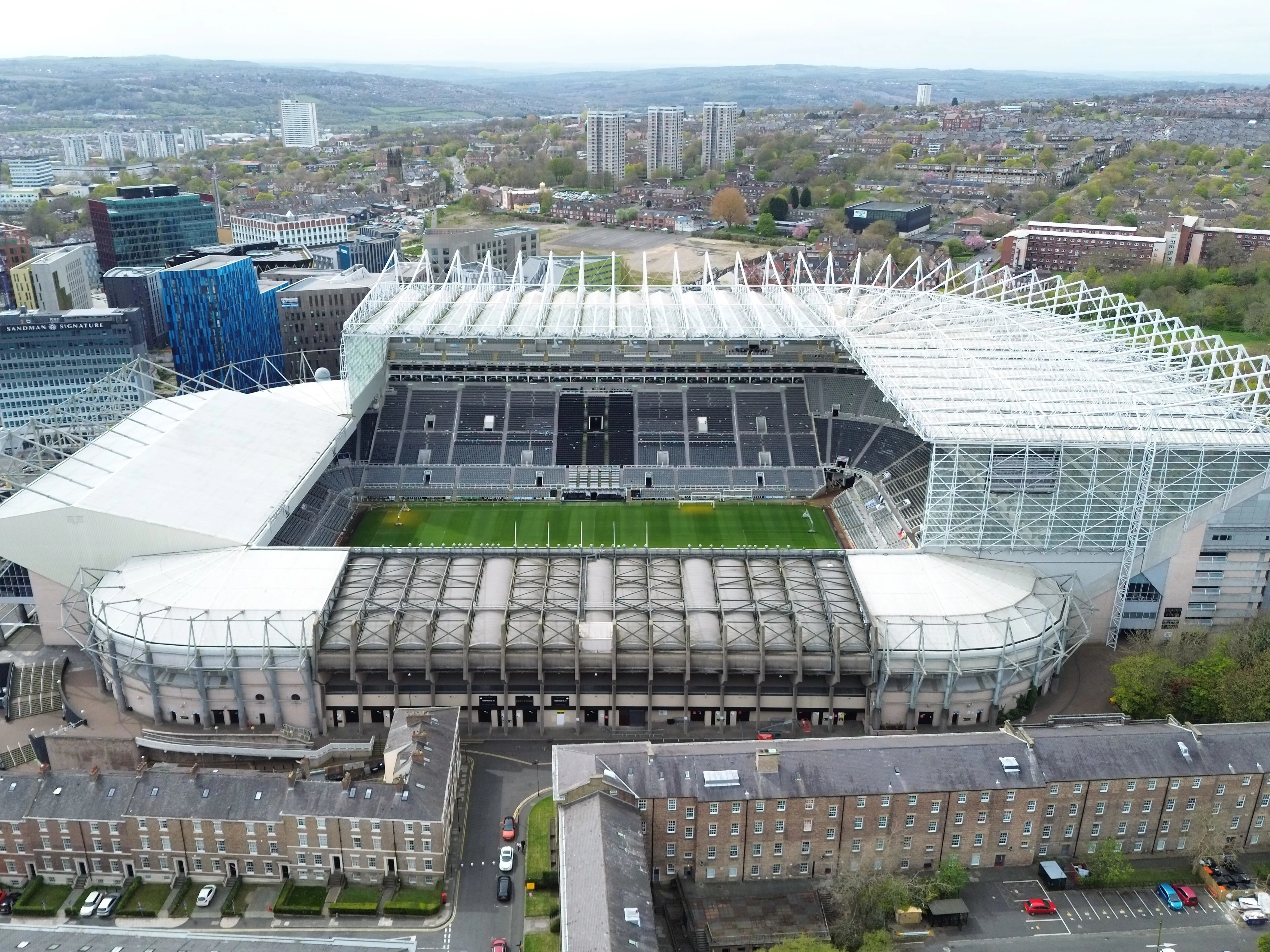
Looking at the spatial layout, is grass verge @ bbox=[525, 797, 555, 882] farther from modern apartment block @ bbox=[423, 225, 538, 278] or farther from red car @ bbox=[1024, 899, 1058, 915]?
modern apartment block @ bbox=[423, 225, 538, 278]

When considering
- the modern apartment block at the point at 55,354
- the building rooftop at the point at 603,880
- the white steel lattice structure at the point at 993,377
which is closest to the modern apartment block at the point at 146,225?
the modern apartment block at the point at 55,354

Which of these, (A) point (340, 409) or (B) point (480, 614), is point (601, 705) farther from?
(A) point (340, 409)

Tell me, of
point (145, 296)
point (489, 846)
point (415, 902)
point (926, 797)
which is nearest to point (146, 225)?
point (145, 296)

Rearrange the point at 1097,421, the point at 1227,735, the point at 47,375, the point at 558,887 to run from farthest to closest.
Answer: the point at 47,375
the point at 1097,421
the point at 1227,735
the point at 558,887

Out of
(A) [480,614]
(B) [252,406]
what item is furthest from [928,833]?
(B) [252,406]

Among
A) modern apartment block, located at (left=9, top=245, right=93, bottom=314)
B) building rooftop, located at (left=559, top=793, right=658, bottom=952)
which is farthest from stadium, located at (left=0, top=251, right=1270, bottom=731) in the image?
modern apartment block, located at (left=9, top=245, right=93, bottom=314)

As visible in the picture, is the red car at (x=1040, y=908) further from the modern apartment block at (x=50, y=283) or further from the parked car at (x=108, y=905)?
the modern apartment block at (x=50, y=283)
